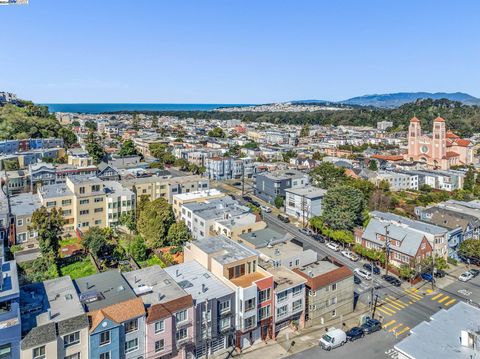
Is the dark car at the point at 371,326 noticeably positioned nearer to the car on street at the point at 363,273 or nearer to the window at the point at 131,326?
the car on street at the point at 363,273

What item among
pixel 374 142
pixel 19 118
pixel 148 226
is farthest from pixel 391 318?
pixel 374 142

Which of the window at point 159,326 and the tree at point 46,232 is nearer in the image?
the window at point 159,326

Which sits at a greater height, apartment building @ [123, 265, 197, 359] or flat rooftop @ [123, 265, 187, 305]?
flat rooftop @ [123, 265, 187, 305]

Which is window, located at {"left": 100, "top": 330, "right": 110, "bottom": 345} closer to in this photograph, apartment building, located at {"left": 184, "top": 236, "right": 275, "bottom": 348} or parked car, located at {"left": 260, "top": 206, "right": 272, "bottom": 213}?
apartment building, located at {"left": 184, "top": 236, "right": 275, "bottom": 348}

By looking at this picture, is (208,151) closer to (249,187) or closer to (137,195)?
(249,187)

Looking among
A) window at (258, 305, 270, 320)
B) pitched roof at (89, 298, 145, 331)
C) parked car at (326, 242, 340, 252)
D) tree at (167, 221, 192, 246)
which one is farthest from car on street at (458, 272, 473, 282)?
pitched roof at (89, 298, 145, 331)

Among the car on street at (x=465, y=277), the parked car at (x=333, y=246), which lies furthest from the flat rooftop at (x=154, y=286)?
the car on street at (x=465, y=277)

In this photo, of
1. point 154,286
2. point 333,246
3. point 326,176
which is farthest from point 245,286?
point 326,176
